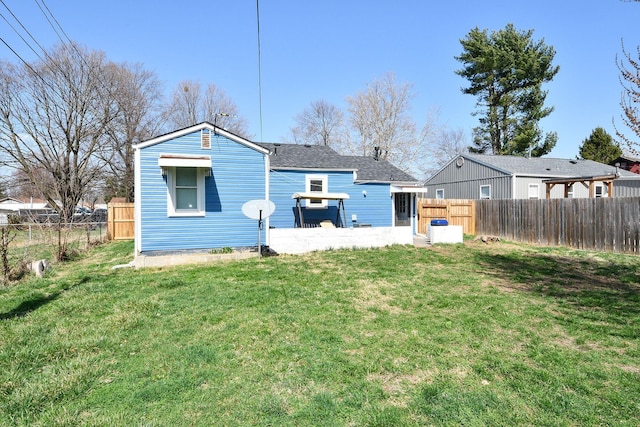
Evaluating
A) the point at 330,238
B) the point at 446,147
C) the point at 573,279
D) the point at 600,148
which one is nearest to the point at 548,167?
the point at 573,279

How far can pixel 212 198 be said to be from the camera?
10438 millimetres

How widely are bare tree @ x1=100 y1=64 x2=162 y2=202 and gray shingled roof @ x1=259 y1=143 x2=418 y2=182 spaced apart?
16168mm

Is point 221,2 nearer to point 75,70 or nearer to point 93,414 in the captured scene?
point 93,414

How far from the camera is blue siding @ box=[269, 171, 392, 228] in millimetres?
13539

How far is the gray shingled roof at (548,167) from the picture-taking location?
62.5 ft

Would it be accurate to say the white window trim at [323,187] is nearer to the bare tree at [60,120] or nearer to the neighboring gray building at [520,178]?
the neighboring gray building at [520,178]

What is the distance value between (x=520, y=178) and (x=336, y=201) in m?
11.0

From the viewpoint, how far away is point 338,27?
42.0 ft

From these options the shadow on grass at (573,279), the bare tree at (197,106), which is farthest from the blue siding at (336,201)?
the bare tree at (197,106)

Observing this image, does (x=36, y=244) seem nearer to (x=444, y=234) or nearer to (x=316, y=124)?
(x=444, y=234)

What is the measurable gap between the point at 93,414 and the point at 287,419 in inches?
60.7

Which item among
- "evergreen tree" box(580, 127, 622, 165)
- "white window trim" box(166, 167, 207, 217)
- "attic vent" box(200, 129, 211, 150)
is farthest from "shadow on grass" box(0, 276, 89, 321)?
"evergreen tree" box(580, 127, 622, 165)

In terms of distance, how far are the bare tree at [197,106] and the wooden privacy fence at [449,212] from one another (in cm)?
2126

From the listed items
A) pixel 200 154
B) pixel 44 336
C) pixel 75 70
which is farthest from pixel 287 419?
pixel 75 70
